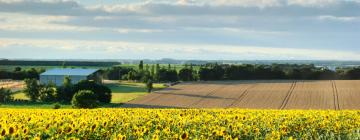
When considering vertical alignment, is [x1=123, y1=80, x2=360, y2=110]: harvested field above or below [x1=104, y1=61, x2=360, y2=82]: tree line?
below

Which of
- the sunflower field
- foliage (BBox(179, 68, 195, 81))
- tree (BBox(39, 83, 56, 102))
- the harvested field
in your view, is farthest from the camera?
foliage (BBox(179, 68, 195, 81))

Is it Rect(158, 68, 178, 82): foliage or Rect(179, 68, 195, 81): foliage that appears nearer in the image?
Rect(179, 68, 195, 81): foliage

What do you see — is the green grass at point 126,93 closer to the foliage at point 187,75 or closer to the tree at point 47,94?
the tree at point 47,94

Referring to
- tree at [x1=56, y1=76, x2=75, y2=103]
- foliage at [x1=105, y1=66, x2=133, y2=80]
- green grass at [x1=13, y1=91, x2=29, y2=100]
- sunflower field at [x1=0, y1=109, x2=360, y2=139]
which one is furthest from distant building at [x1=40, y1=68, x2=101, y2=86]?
sunflower field at [x1=0, y1=109, x2=360, y2=139]

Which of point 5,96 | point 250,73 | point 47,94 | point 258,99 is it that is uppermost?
point 250,73

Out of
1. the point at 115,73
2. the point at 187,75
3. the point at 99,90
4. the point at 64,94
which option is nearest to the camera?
the point at 99,90

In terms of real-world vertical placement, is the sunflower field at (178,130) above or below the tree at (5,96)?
above

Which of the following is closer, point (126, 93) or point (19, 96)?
point (19, 96)

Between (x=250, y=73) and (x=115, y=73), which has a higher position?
(x=250, y=73)

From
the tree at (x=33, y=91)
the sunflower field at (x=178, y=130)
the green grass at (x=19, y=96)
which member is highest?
the sunflower field at (x=178, y=130)

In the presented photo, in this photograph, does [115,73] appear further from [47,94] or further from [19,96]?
[47,94]

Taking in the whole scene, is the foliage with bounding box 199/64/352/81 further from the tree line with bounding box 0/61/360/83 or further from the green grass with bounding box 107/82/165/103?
the green grass with bounding box 107/82/165/103

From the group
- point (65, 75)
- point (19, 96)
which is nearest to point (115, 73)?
point (65, 75)

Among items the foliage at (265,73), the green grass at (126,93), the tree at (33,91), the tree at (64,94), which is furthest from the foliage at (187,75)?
the tree at (64,94)
